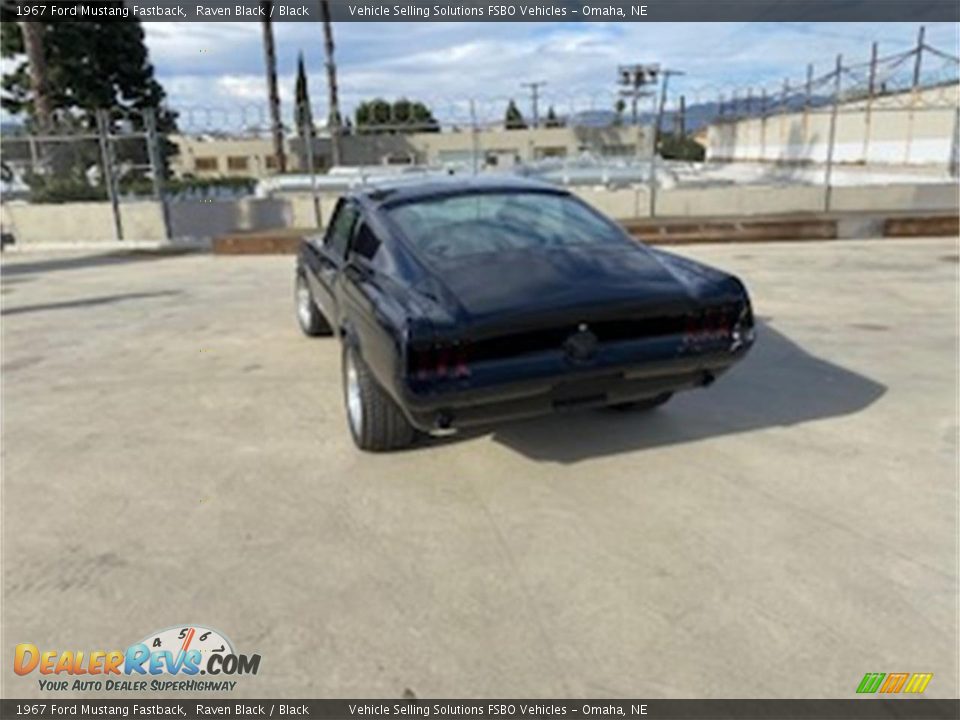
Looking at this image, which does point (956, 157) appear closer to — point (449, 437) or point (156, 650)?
point (449, 437)

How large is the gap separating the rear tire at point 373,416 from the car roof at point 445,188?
1097mm

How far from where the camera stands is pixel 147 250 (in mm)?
14047

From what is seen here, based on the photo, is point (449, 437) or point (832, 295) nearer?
point (449, 437)

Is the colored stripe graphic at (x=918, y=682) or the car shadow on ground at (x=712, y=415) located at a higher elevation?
the car shadow on ground at (x=712, y=415)

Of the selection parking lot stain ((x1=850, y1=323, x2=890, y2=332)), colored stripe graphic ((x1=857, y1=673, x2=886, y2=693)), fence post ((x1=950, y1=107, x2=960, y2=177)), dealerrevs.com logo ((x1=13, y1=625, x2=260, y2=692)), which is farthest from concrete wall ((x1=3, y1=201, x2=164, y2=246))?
fence post ((x1=950, y1=107, x2=960, y2=177))

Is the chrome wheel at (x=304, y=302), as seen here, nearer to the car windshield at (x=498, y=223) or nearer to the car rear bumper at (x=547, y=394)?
the car windshield at (x=498, y=223)

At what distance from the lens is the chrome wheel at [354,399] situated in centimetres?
400

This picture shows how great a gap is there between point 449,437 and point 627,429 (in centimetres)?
106

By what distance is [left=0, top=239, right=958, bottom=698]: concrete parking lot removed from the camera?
2.45 meters

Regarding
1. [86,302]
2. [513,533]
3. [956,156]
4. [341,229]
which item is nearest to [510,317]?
[513,533]

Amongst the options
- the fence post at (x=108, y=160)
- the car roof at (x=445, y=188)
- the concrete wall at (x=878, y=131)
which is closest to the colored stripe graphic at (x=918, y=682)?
the car roof at (x=445, y=188)

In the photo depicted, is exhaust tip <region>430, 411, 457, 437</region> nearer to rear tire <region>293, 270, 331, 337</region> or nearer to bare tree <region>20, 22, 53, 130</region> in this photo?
rear tire <region>293, 270, 331, 337</region>
